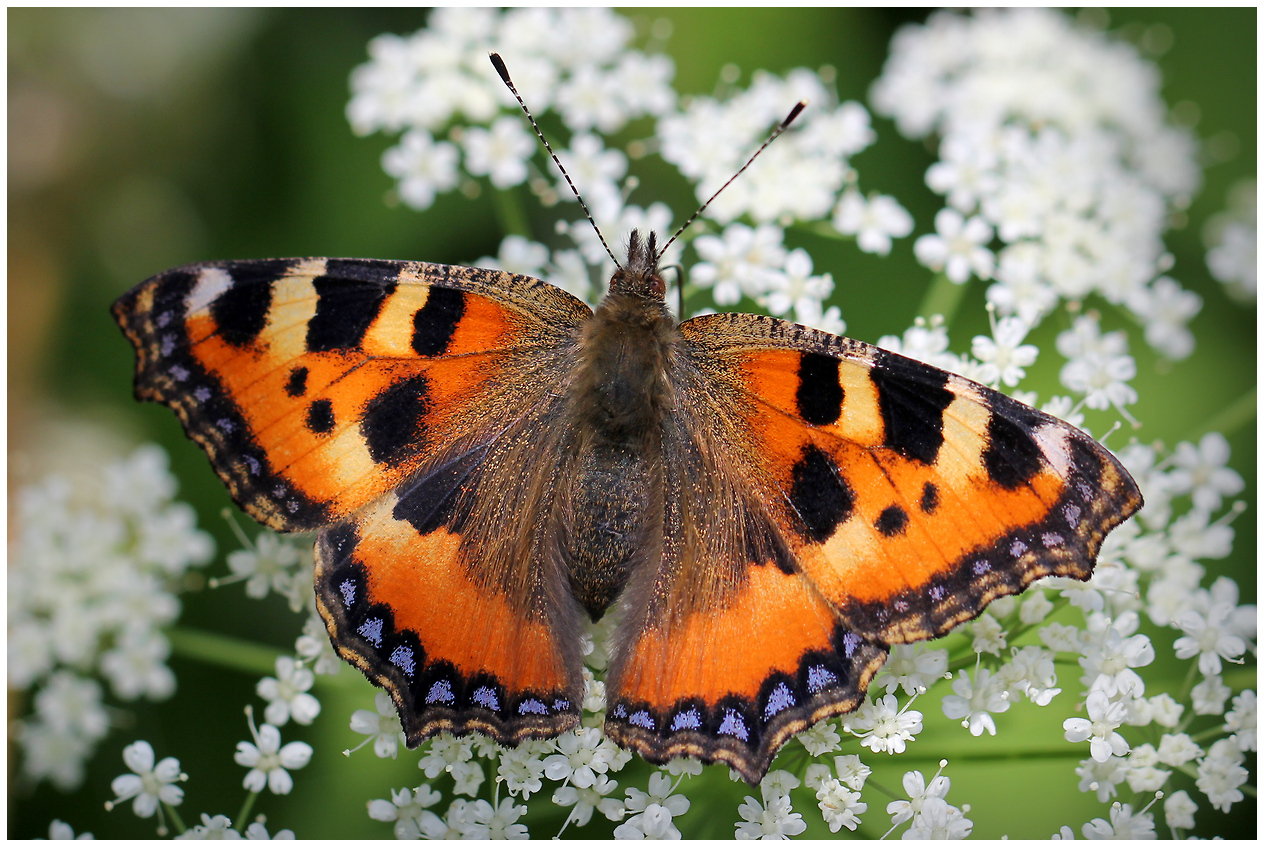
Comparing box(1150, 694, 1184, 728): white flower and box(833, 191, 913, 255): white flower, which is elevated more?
box(833, 191, 913, 255): white flower

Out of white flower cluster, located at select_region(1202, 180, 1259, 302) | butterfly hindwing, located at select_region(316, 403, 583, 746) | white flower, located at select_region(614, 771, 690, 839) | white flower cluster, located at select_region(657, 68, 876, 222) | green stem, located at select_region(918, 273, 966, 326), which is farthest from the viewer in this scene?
white flower cluster, located at select_region(1202, 180, 1259, 302)

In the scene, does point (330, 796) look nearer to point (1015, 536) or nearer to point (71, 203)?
point (1015, 536)

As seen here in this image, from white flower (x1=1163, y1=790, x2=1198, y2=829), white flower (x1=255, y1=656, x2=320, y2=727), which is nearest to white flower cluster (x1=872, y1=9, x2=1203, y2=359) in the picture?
white flower (x1=1163, y1=790, x2=1198, y2=829)

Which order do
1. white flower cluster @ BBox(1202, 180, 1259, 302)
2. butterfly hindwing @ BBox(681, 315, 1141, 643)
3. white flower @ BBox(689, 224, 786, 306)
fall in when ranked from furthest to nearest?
white flower cluster @ BBox(1202, 180, 1259, 302) → white flower @ BBox(689, 224, 786, 306) → butterfly hindwing @ BBox(681, 315, 1141, 643)

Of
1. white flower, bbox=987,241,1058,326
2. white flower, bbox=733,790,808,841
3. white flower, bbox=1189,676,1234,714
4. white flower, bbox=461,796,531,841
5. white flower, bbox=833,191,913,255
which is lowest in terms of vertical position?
white flower, bbox=461,796,531,841

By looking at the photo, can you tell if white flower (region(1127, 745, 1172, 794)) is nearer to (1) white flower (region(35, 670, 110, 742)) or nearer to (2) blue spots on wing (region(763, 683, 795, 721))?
(2) blue spots on wing (region(763, 683, 795, 721))

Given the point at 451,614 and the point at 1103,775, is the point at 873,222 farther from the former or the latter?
the point at 451,614

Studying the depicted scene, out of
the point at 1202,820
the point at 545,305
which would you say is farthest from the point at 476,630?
the point at 1202,820
